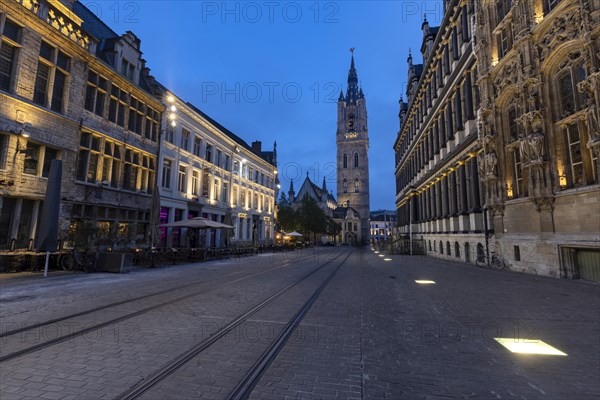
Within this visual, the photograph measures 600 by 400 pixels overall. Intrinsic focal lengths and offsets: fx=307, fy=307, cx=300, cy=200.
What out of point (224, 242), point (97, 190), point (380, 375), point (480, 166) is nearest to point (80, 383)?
point (380, 375)

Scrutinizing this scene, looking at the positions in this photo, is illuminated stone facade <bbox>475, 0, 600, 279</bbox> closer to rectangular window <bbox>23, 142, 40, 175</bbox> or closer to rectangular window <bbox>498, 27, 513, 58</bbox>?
rectangular window <bbox>498, 27, 513, 58</bbox>

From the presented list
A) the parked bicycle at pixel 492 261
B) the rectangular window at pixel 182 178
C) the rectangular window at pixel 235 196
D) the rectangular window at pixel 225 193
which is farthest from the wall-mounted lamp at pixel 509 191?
the rectangular window at pixel 235 196

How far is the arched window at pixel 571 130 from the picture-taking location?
1273cm

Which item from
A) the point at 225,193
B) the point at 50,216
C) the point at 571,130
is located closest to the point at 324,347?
the point at 50,216

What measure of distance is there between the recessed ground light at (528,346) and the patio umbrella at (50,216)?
45.8 ft

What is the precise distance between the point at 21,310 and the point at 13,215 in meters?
9.44

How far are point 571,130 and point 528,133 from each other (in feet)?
5.53

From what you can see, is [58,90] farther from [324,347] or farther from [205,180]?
[324,347]

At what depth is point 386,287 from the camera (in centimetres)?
1090

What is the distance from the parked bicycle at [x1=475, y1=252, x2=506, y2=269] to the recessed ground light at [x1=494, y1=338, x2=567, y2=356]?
1402 centimetres

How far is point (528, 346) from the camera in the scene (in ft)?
15.9

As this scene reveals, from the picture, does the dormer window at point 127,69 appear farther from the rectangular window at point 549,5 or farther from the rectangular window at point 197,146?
the rectangular window at point 549,5

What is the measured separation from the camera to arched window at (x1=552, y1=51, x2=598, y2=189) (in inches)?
501

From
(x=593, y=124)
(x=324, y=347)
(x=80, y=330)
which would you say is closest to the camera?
(x=324, y=347)
